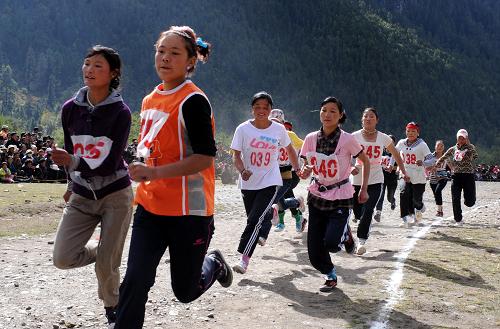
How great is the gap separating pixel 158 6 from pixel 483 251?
176102mm

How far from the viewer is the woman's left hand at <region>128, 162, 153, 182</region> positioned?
351 centimetres

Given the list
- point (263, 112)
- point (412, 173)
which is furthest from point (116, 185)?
point (412, 173)

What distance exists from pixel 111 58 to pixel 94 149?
750mm

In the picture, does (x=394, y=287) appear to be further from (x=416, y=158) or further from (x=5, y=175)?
(x=5, y=175)

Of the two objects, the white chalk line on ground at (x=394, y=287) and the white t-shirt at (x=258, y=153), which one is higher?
the white t-shirt at (x=258, y=153)

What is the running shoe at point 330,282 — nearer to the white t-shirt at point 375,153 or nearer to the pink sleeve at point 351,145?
the pink sleeve at point 351,145

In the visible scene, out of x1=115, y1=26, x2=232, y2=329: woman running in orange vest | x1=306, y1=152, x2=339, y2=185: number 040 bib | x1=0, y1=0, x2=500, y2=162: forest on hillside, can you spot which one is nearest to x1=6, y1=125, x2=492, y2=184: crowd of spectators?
x1=306, y1=152, x2=339, y2=185: number 040 bib

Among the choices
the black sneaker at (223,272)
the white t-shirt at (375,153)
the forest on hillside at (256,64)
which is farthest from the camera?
the forest on hillside at (256,64)

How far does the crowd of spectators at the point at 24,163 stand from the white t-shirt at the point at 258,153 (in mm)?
14159

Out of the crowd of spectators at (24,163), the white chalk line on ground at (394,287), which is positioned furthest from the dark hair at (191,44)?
the crowd of spectators at (24,163)

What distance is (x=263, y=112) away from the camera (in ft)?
24.3

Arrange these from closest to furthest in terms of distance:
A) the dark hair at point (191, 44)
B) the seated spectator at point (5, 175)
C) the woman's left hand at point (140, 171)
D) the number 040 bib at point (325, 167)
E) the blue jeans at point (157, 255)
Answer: the woman's left hand at point (140, 171) → the blue jeans at point (157, 255) → the dark hair at point (191, 44) → the number 040 bib at point (325, 167) → the seated spectator at point (5, 175)

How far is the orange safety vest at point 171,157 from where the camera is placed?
3.78 metres

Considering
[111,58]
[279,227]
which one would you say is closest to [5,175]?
[279,227]
